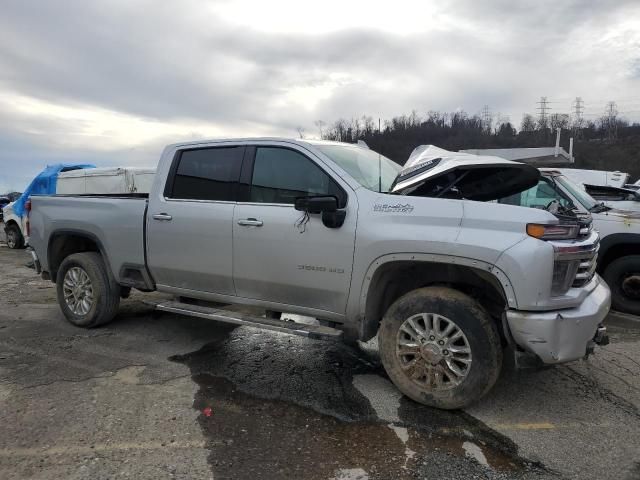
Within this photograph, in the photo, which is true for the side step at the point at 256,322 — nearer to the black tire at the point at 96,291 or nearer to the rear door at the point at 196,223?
the rear door at the point at 196,223

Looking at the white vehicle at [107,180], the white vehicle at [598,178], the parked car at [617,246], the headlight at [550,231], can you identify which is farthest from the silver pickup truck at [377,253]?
the white vehicle at [598,178]

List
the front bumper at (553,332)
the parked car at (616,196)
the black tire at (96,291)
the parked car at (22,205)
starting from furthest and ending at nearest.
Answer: the parked car at (22,205) < the parked car at (616,196) < the black tire at (96,291) < the front bumper at (553,332)

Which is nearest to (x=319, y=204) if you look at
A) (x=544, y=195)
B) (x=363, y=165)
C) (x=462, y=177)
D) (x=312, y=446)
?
(x=363, y=165)

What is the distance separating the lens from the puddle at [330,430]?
10.2ft

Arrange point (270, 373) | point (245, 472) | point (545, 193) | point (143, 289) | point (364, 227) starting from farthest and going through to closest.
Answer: point (545, 193)
point (143, 289)
point (270, 373)
point (364, 227)
point (245, 472)

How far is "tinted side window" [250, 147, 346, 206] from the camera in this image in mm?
4387

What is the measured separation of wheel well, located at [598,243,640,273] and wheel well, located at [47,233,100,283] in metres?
6.54

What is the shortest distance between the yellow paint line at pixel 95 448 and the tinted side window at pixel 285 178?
2.10 m

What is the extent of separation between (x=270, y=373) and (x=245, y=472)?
5.30ft

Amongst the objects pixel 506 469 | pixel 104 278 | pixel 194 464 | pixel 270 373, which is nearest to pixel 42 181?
pixel 104 278

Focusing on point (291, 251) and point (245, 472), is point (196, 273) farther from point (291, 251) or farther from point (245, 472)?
point (245, 472)

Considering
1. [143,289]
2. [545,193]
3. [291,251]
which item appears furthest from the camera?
[545,193]

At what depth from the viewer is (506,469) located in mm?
3117

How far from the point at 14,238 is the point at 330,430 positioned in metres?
14.2
